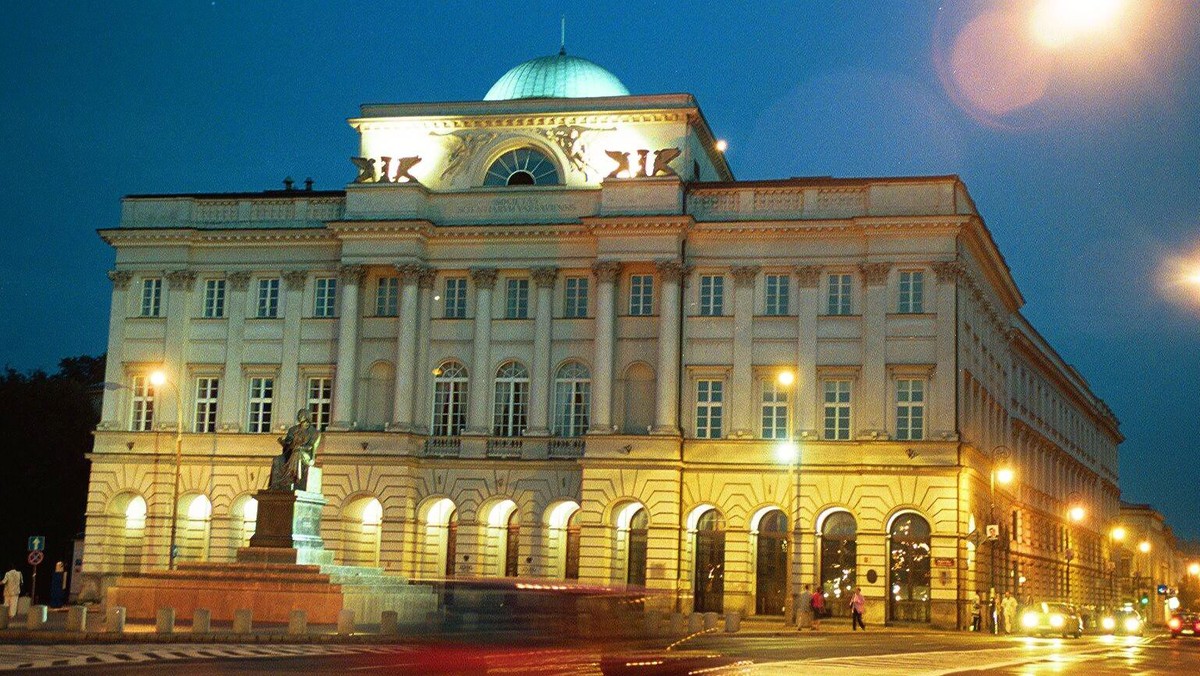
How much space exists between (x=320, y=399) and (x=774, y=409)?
1959 cm

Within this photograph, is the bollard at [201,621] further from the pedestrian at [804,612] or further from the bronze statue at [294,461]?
the pedestrian at [804,612]

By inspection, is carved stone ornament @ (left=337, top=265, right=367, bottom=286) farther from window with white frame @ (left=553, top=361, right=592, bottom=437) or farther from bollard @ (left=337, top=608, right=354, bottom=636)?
bollard @ (left=337, top=608, right=354, bottom=636)

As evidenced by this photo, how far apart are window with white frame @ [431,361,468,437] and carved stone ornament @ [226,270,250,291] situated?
9716 millimetres

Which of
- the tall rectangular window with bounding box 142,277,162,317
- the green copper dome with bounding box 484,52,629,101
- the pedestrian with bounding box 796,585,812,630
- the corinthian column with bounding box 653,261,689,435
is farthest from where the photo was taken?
the green copper dome with bounding box 484,52,629,101

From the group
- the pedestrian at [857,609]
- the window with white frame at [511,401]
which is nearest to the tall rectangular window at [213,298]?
the window with white frame at [511,401]

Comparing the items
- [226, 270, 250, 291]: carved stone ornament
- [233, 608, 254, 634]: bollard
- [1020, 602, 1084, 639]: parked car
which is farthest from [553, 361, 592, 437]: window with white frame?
[233, 608, 254, 634]: bollard

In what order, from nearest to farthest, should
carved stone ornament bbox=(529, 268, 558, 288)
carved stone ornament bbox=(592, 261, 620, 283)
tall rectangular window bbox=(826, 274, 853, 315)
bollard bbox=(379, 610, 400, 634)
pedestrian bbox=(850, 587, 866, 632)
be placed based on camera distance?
bollard bbox=(379, 610, 400, 634)
pedestrian bbox=(850, 587, 866, 632)
tall rectangular window bbox=(826, 274, 853, 315)
carved stone ornament bbox=(592, 261, 620, 283)
carved stone ornament bbox=(529, 268, 558, 288)

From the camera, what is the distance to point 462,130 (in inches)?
→ 2753

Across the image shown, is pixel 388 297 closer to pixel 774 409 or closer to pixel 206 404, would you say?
pixel 206 404

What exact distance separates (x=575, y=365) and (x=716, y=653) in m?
31.2

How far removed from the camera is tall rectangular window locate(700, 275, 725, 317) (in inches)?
2623

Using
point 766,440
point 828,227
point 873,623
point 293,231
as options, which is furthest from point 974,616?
point 293,231

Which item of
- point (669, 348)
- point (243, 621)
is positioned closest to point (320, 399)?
point (669, 348)

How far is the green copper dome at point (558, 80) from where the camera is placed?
75750 mm
